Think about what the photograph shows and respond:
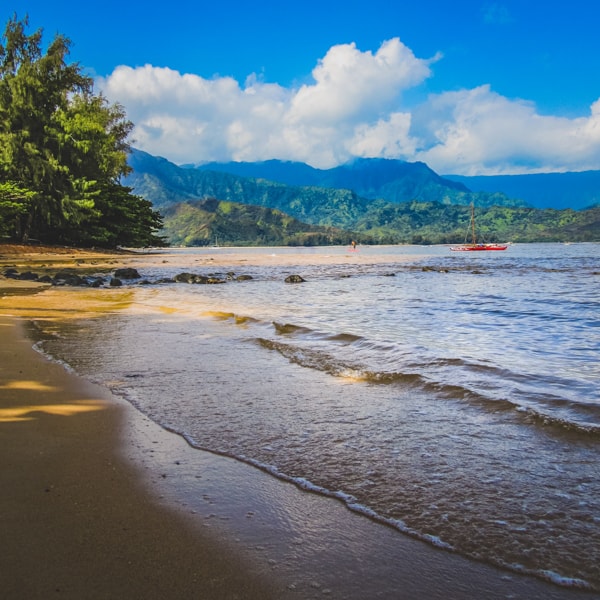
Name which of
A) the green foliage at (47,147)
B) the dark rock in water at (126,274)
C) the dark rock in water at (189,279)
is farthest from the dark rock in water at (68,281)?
the green foliage at (47,147)

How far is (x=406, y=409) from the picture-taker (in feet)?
17.9

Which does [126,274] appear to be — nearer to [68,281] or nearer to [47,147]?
[68,281]

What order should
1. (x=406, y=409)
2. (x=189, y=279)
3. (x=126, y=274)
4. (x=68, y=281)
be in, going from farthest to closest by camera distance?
1. (x=126, y=274)
2. (x=189, y=279)
3. (x=68, y=281)
4. (x=406, y=409)

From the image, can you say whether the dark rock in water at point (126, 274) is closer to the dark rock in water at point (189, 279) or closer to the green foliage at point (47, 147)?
the dark rock in water at point (189, 279)

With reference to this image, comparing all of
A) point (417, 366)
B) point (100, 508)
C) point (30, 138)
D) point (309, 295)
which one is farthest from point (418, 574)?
point (30, 138)

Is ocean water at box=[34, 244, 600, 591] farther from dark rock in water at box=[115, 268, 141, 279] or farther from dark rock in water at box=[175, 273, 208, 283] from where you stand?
dark rock in water at box=[115, 268, 141, 279]

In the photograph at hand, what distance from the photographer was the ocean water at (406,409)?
10.2 ft

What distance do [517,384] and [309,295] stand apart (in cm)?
1349

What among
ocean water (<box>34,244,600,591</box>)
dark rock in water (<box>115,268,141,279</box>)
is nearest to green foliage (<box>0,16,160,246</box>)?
dark rock in water (<box>115,268,141,279</box>)

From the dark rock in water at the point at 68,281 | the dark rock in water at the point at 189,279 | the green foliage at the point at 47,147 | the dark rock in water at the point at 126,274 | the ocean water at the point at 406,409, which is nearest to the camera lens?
the ocean water at the point at 406,409

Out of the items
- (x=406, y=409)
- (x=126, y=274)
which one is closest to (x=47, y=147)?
(x=126, y=274)

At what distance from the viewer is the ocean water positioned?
312 centimetres

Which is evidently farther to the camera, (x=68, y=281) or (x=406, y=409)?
(x=68, y=281)

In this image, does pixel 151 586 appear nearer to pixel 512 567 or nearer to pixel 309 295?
pixel 512 567
